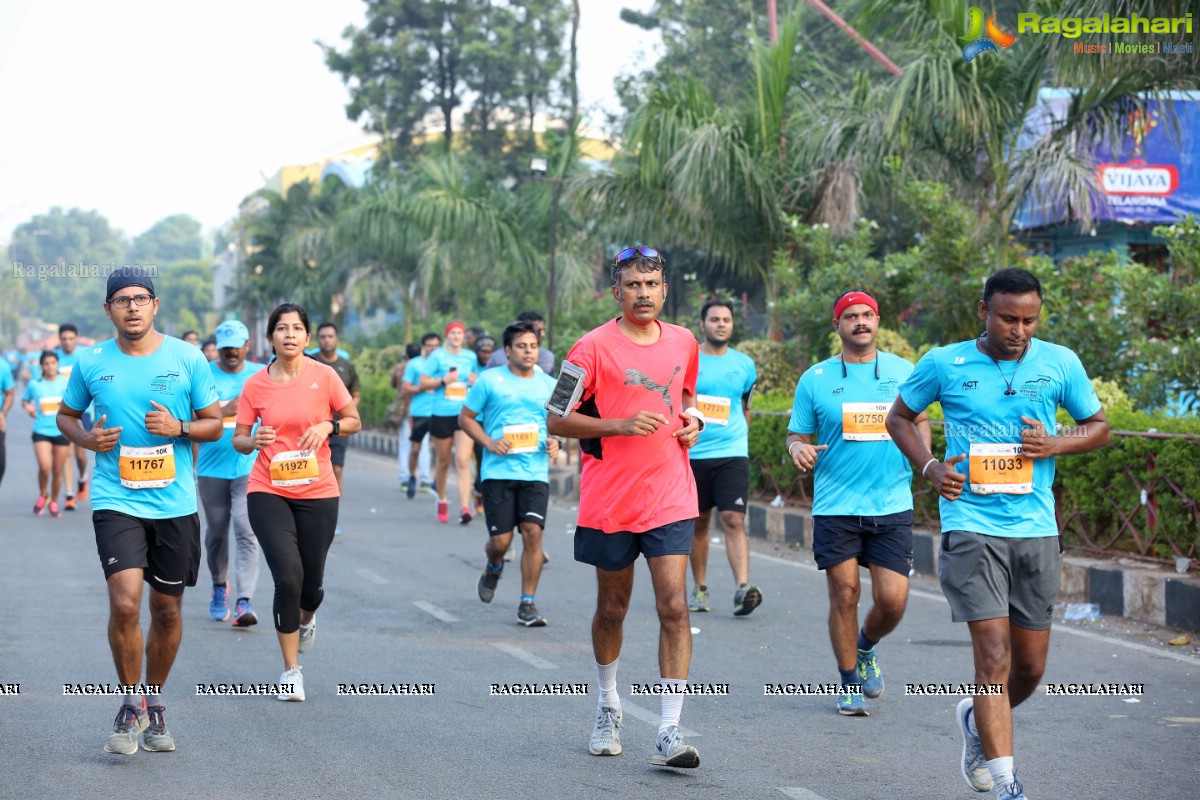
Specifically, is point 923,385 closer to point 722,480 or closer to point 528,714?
point 528,714

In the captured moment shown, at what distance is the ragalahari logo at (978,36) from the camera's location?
1566cm

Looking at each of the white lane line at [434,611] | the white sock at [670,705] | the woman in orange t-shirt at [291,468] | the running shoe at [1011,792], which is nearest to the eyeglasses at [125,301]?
the woman in orange t-shirt at [291,468]

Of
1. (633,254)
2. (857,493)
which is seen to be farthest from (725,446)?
(633,254)

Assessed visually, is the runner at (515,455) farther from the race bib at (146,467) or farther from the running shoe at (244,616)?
the race bib at (146,467)

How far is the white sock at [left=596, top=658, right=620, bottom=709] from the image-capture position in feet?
20.2

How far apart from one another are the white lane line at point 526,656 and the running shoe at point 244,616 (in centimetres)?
163

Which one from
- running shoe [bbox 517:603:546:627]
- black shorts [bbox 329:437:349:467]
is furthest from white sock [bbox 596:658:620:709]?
black shorts [bbox 329:437:349:467]

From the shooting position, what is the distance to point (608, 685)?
6160mm

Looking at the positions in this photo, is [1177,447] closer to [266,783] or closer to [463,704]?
[463,704]

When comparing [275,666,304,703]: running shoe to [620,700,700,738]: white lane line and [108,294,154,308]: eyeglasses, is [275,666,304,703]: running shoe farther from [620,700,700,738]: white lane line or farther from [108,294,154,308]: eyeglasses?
[108,294,154,308]: eyeglasses

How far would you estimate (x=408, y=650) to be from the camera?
851cm

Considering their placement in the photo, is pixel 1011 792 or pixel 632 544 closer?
pixel 1011 792

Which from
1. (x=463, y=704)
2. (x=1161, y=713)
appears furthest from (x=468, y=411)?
(x=1161, y=713)

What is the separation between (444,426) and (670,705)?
1068 centimetres
